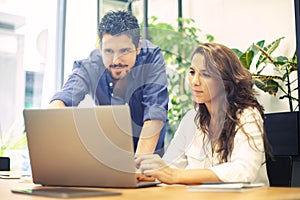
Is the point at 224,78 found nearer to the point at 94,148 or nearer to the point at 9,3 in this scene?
the point at 94,148

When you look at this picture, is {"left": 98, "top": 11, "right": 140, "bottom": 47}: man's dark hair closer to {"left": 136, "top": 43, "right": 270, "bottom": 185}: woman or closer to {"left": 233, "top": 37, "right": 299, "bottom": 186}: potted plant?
{"left": 136, "top": 43, "right": 270, "bottom": 185}: woman

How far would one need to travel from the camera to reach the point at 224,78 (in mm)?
1836

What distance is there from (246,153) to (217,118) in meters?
0.38

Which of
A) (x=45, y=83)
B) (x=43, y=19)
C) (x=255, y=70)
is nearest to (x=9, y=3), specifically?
(x=43, y=19)

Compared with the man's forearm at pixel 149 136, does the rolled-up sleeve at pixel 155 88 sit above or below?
above

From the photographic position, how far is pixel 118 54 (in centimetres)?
194

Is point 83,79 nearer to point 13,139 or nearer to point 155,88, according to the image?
point 155,88

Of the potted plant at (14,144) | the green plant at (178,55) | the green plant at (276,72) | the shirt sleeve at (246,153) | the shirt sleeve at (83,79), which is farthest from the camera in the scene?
the potted plant at (14,144)

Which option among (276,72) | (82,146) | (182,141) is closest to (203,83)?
(182,141)

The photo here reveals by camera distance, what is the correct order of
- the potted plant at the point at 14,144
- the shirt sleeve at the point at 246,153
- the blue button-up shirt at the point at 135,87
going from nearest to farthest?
the shirt sleeve at the point at 246,153 < the blue button-up shirt at the point at 135,87 < the potted plant at the point at 14,144

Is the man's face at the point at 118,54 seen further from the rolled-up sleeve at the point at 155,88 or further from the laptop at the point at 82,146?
the laptop at the point at 82,146

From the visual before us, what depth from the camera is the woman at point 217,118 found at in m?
1.69

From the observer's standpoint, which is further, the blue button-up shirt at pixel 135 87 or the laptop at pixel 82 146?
the blue button-up shirt at pixel 135 87

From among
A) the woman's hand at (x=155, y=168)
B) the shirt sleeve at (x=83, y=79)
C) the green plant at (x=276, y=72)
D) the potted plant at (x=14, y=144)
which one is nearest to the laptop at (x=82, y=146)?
the woman's hand at (x=155, y=168)
